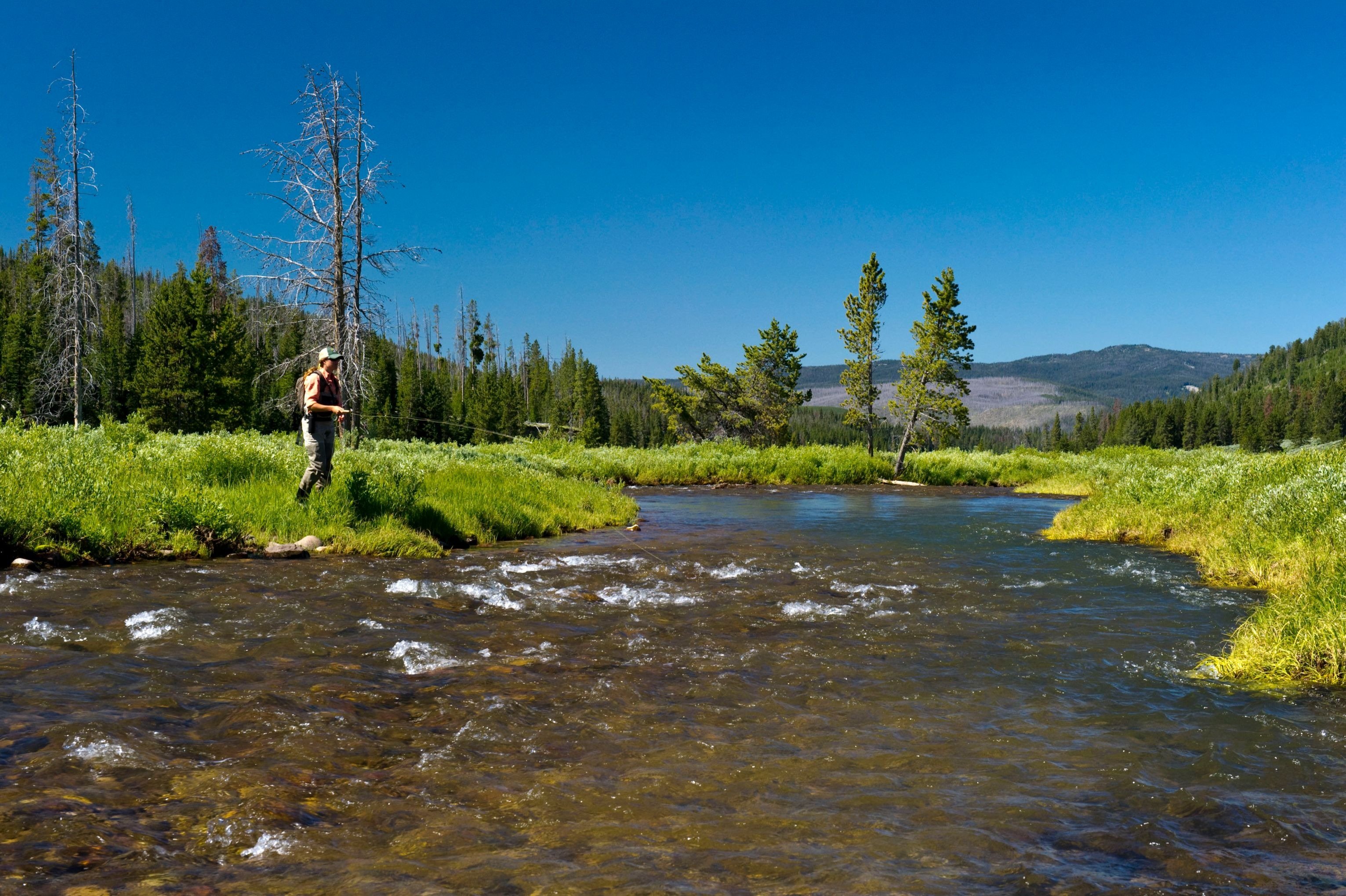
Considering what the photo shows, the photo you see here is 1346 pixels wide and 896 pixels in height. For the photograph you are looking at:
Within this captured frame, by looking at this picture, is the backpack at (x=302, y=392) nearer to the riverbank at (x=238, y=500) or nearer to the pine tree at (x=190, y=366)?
the riverbank at (x=238, y=500)

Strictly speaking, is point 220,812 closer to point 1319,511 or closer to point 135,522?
point 135,522

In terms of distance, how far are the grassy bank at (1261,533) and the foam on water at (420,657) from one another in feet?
21.3

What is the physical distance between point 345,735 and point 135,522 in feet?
25.7

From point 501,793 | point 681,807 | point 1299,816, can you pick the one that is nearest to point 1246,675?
point 1299,816

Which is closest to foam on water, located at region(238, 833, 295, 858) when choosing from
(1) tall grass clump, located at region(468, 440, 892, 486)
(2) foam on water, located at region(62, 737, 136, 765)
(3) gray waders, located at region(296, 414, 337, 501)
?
(2) foam on water, located at region(62, 737, 136, 765)

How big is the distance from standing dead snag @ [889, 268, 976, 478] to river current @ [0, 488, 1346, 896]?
3663 centimetres

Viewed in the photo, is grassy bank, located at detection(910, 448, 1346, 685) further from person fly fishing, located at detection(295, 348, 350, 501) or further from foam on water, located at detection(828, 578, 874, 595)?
person fly fishing, located at detection(295, 348, 350, 501)

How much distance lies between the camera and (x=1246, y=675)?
6.50m

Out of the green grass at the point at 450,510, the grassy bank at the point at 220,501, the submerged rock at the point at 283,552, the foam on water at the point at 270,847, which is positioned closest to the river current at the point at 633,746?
the foam on water at the point at 270,847

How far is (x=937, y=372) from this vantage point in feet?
147

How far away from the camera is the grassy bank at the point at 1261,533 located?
6574 millimetres

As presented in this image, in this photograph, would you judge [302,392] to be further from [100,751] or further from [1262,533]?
[1262,533]

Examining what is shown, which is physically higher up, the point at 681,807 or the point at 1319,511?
the point at 1319,511

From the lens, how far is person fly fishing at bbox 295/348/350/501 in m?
11.5
